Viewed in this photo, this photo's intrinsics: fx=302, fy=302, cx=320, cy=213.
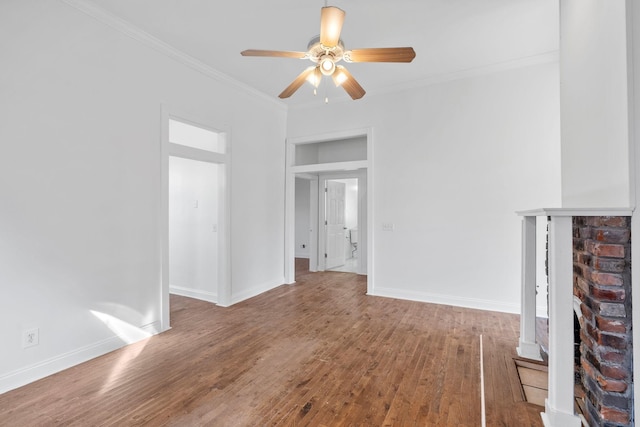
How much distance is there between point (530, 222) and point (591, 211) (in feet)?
4.29

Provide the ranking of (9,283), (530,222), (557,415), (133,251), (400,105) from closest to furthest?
(557,415)
(9,283)
(530,222)
(133,251)
(400,105)

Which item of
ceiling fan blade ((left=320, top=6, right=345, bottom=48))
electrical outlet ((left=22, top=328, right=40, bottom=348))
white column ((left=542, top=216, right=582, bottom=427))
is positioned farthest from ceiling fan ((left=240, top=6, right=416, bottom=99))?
electrical outlet ((left=22, top=328, right=40, bottom=348))

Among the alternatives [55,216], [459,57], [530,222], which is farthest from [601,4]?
[55,216]

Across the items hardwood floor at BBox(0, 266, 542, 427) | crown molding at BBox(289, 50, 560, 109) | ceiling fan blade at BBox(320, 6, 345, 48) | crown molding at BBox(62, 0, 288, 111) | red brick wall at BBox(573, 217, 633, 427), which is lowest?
hardwood floor at BBox(0, 266, 542, 427)

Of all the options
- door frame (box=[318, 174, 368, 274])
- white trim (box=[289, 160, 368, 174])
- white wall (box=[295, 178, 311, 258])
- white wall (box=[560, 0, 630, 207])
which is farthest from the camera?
white wall (box=[295, 178, 311, 258])

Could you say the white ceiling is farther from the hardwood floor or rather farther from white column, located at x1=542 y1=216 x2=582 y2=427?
the hardwood floor

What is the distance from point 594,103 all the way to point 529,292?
1588 mm

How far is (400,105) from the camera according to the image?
4.45 m

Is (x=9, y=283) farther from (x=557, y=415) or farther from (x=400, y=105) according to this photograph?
(x=400, y=105)

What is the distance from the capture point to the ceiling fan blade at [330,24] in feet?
6.28

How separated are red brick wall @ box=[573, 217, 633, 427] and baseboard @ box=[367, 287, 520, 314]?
7.97ft

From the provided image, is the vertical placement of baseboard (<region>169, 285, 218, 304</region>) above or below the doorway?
below

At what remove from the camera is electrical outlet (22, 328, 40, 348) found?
227 centimetres

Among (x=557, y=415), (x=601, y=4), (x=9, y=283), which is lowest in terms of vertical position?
(x=557, y=415)
